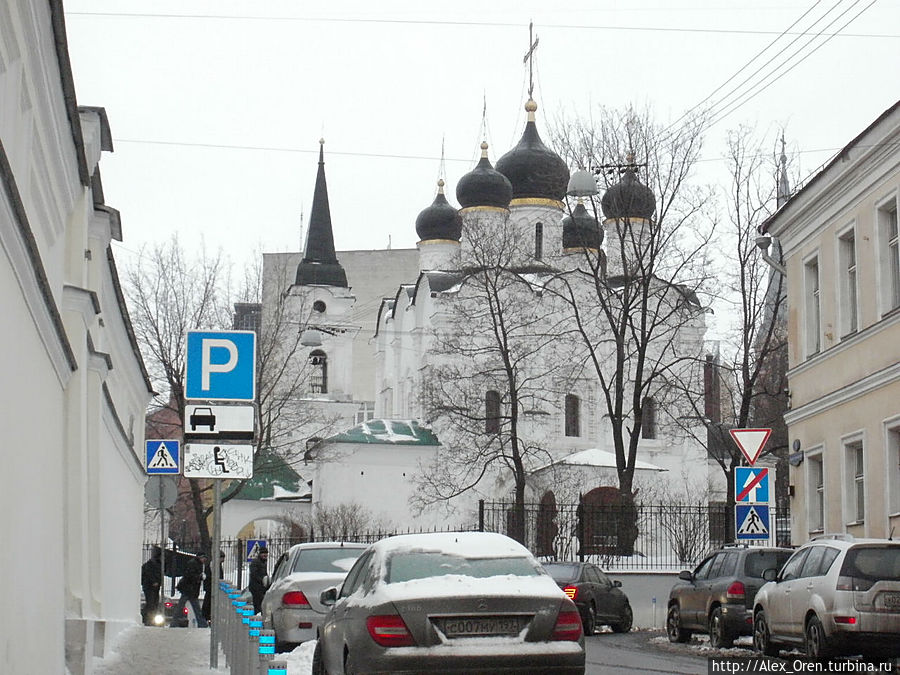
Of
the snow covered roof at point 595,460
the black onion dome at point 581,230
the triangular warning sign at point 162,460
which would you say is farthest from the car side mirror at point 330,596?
the snow covered roof at point 595,460

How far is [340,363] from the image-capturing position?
78.3 metres

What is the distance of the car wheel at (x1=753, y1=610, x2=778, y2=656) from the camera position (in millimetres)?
17219

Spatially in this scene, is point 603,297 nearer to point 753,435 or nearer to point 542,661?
point 753,435

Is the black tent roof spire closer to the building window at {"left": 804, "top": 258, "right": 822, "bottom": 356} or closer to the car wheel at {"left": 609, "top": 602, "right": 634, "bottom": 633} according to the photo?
the car wheel at {"left": 609, "top": 602, "right": 634, "bottom": 633}

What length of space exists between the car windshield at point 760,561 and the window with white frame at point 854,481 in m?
3.42

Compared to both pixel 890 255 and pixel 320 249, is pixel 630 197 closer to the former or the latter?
pixel 890 255

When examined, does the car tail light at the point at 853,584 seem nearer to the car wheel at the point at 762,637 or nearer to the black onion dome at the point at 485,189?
the car wheel at the point at 762,637

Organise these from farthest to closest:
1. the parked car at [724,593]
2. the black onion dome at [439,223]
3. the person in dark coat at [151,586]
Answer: the black onion dome at [439,223], the person in dark coat at [151,586], the parked car at [724,593]

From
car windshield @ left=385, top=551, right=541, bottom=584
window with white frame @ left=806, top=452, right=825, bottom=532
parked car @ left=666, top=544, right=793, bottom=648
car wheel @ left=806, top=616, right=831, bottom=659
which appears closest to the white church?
window with white frame @ left=806, top=452, right=825, bottom=532

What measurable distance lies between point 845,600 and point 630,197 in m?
26.0

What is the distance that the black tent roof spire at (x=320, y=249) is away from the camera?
266 feet

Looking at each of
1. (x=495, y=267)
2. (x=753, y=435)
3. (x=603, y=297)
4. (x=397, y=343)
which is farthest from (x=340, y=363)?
(x=753, y=435)

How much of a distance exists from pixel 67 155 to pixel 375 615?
5226 millimetres

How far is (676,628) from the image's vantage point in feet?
71.7
